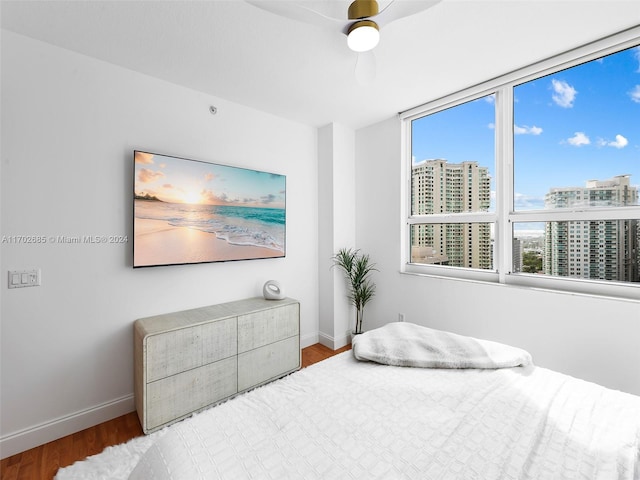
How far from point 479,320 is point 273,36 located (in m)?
2.71

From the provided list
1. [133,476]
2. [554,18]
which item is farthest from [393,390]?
[554,18]

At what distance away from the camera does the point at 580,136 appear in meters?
2.17

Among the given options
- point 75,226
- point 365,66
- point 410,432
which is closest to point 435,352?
point 410,432

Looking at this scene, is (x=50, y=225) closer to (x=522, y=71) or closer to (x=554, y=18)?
(x=554, y=18)

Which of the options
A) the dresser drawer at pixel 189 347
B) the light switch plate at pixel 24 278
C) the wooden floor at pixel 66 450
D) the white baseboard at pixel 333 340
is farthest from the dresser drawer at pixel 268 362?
the light switch plate at pixel 24 278

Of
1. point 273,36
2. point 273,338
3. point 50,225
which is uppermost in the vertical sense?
point 273,36

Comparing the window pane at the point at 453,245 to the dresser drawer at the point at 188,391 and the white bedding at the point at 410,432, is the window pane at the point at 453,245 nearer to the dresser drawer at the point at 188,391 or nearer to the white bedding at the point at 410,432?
the white bedding at the point at 410,432

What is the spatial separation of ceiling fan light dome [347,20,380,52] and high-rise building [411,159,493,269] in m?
1.71

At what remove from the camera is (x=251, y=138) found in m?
2.88

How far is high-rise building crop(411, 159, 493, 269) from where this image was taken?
267 cm

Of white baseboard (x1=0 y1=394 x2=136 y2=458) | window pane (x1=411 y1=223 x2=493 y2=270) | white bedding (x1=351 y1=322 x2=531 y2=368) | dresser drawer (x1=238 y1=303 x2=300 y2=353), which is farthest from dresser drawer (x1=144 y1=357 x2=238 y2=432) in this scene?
window pane (x1=411 y1=223 x2=493 y2=270)

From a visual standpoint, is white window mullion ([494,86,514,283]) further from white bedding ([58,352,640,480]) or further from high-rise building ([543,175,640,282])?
white bedding ([58,352,640,480])

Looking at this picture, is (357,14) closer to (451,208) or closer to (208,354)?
(451,208)

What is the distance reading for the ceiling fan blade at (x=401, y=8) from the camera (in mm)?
1285
